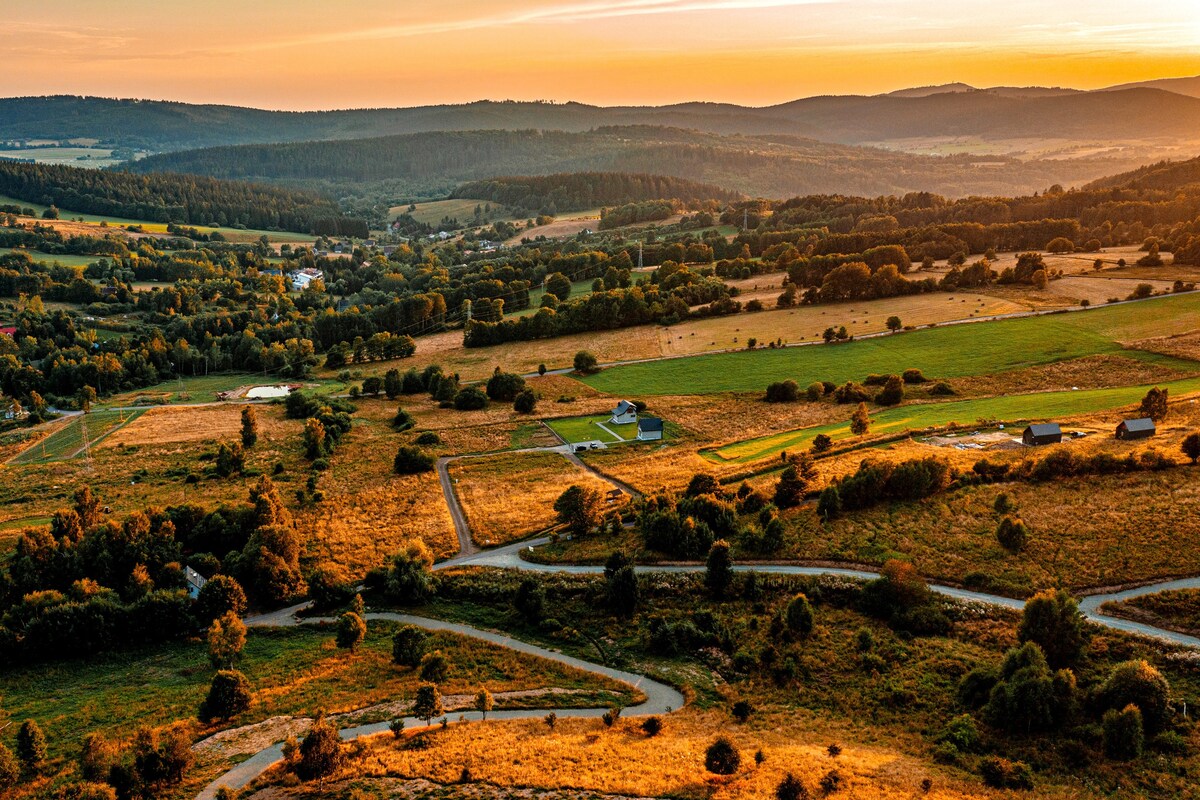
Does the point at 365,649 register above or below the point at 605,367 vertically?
below

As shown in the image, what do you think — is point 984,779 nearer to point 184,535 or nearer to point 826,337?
point 184,535

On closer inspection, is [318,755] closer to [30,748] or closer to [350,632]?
[350,632]

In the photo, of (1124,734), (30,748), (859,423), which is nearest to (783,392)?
(859,423)

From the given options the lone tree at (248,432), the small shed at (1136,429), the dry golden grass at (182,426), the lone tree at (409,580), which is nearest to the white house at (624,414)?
the lone tree at (409,580)

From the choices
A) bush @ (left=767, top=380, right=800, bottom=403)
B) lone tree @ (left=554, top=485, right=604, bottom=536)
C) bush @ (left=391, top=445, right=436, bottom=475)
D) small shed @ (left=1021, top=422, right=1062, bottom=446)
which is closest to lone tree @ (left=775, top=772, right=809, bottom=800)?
lone tree @ (left=554, top=485, right=604, bottom=536)

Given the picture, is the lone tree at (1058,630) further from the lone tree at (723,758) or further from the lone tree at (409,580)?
the lone tree at (409,580)

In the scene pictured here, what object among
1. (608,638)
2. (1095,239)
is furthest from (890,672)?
(1095,239)

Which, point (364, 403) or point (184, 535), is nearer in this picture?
point (184, 535)
